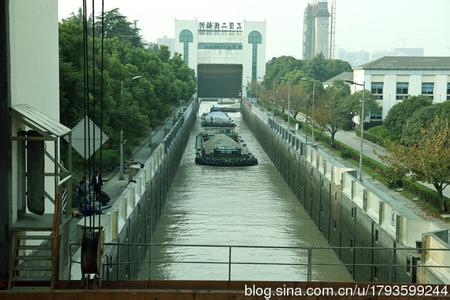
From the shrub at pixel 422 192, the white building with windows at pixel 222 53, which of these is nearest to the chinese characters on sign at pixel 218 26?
the white building with windows at pixel 222 53

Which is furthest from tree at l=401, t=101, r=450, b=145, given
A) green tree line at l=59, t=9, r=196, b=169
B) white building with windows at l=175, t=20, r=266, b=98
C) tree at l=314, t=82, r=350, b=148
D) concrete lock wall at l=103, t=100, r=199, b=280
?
Answer: white building with windows at l=175, t=20, r=266, b=98

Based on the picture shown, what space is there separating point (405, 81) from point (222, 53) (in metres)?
50.1

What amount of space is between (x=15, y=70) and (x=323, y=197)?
16.2m

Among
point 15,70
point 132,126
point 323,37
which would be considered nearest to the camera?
point 15,70

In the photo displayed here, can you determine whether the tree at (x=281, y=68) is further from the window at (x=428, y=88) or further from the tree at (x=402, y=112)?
the tree at (x=402, y=112)

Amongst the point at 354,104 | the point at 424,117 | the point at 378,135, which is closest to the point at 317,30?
the point at 354,104

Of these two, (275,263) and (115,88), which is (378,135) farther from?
(275,263)

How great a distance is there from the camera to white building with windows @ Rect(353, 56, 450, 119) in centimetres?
4984

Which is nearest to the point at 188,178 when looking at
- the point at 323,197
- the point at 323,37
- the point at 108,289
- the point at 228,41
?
the point at 323,197

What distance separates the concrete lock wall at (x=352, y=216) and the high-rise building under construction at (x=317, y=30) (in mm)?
155741

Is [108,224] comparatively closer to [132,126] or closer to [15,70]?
[15,70]

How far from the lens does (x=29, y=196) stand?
10.1 m

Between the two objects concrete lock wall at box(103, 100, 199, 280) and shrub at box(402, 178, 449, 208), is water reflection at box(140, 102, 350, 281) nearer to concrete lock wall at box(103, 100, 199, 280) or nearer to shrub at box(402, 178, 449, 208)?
concrete lock wall at box(103, 100, 199, 280)

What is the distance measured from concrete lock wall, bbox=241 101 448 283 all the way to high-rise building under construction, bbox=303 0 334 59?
15574cm
